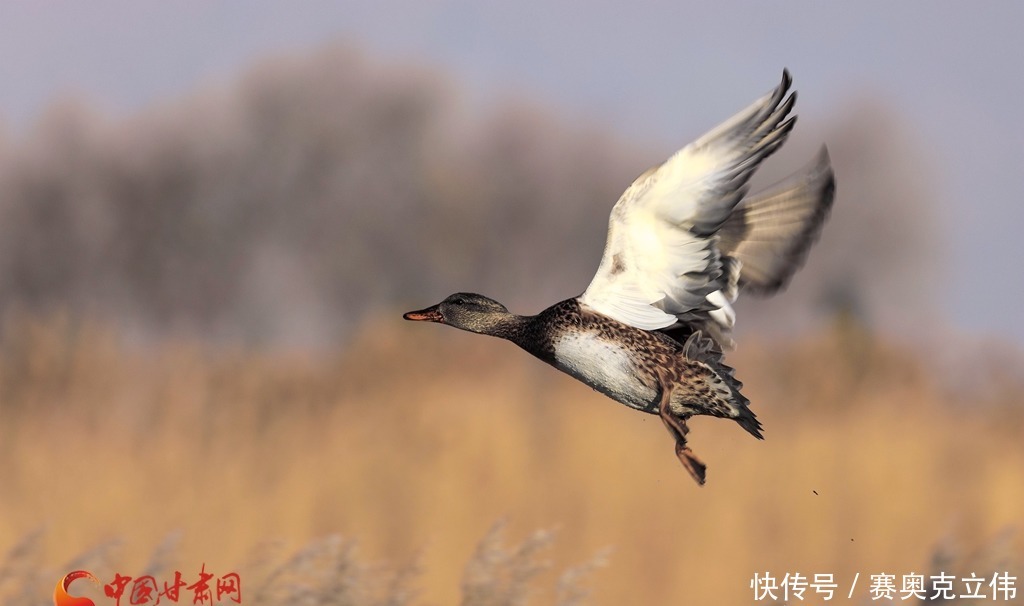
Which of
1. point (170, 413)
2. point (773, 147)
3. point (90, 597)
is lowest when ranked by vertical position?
point (90, 597)

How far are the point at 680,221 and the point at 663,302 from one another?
0.62 ft

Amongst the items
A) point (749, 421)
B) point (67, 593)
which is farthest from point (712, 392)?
point (67, 593)

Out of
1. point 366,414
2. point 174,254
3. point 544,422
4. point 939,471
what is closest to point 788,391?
point 939,471

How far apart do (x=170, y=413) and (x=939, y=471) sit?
2.88 meters

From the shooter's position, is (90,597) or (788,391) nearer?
(90,597)

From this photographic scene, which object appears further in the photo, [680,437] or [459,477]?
[459,477]

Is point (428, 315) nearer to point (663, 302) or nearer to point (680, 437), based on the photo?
point (663, 302)

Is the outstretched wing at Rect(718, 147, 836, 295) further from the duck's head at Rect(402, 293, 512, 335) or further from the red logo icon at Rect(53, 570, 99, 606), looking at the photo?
the red logo icon at Rect(53, 570, 99, 606)

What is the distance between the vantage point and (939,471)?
4.79 m

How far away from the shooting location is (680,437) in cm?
276

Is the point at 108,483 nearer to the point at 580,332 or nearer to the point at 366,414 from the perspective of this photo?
the point at 366,414

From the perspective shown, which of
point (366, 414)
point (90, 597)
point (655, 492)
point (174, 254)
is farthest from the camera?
point (174, 254)

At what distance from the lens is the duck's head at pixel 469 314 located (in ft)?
9.80

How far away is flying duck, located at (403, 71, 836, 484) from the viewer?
269cm
